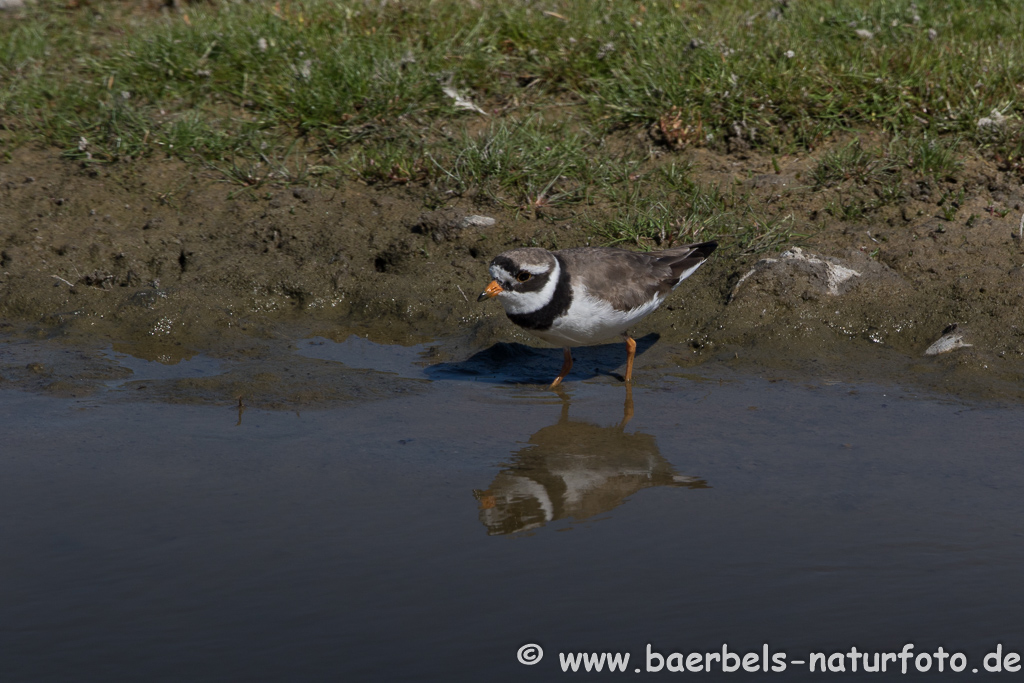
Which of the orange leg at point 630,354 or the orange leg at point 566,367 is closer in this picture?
the orange leg at point 630,354

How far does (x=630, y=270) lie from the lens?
637cm

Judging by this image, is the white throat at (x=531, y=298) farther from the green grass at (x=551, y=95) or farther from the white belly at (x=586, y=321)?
the green grass at (x=551, y=95)

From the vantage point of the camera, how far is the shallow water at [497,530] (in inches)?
135

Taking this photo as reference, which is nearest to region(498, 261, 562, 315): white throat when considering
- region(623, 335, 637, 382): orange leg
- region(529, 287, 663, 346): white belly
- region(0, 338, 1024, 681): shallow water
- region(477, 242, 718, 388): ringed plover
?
region(477, 242, 718, 388): ringed plover

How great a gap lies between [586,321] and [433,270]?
1723 mm

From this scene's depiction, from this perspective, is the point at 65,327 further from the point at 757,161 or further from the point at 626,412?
the point at 757,161

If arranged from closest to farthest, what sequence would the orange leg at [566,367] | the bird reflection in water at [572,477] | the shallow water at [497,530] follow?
the shallow water at [497,530]
the bird reflection in water at [572,477]
the orange leg at [566,367]

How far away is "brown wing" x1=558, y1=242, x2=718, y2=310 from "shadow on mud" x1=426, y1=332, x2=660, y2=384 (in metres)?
0.51

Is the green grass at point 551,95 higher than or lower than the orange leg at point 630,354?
higher

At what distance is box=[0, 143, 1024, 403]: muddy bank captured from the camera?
6492 mm

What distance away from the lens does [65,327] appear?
683cm

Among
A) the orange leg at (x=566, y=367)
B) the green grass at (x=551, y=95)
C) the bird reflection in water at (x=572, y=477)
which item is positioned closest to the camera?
the bird reflection in water at (x=572, y=477)

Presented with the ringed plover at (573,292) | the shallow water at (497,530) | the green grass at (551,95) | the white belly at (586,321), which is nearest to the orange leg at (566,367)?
the ringed plover at (573,292)

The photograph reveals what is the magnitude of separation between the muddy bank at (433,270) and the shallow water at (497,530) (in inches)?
29.0
